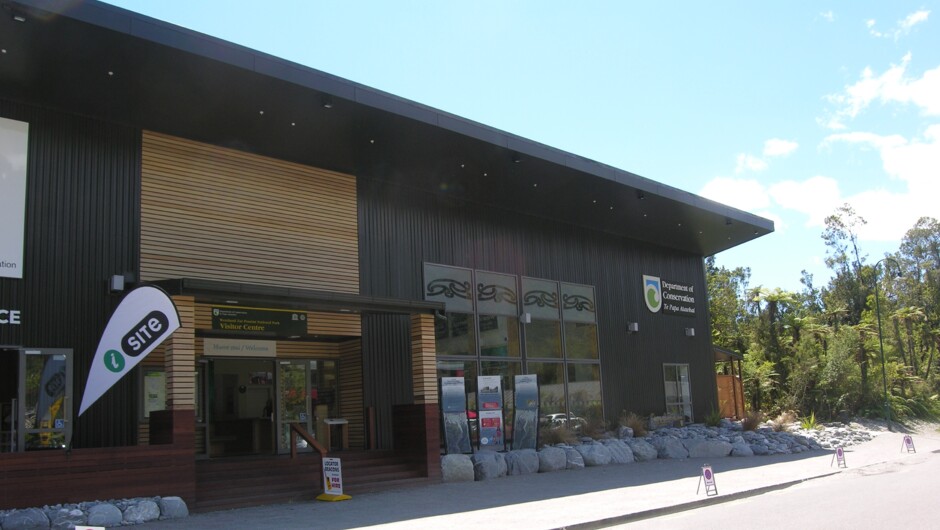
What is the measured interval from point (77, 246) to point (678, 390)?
2076 cm

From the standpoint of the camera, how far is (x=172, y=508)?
11.7m

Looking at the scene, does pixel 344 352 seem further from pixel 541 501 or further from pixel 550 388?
pixel 541 501

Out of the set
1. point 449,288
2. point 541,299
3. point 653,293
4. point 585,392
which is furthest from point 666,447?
point 653,293

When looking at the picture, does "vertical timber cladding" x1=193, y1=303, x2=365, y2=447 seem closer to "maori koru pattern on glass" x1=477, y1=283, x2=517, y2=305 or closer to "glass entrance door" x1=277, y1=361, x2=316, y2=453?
"glass entrance door" x1=277, y1=361, x2=316, y2=453

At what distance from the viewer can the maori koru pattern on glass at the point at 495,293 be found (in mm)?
21172

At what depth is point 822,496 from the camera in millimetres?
12477

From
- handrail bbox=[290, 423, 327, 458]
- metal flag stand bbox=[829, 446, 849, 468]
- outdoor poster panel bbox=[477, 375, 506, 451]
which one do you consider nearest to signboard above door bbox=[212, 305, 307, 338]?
handrail bbox=[290, 423, 327, 458]

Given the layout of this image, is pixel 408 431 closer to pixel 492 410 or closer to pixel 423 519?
pixel 492 410

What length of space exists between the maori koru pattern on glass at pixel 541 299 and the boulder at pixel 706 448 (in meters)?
5.47

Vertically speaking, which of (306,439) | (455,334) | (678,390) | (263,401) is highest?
(455,334)

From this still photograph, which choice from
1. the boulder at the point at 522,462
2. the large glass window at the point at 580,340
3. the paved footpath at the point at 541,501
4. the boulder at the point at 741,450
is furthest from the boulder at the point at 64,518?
the boulder at the point at 741,450

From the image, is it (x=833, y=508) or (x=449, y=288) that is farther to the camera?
(x=449, y=288)

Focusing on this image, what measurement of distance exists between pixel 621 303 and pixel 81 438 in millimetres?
17347

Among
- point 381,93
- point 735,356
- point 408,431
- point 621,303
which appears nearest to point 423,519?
point 408,431
